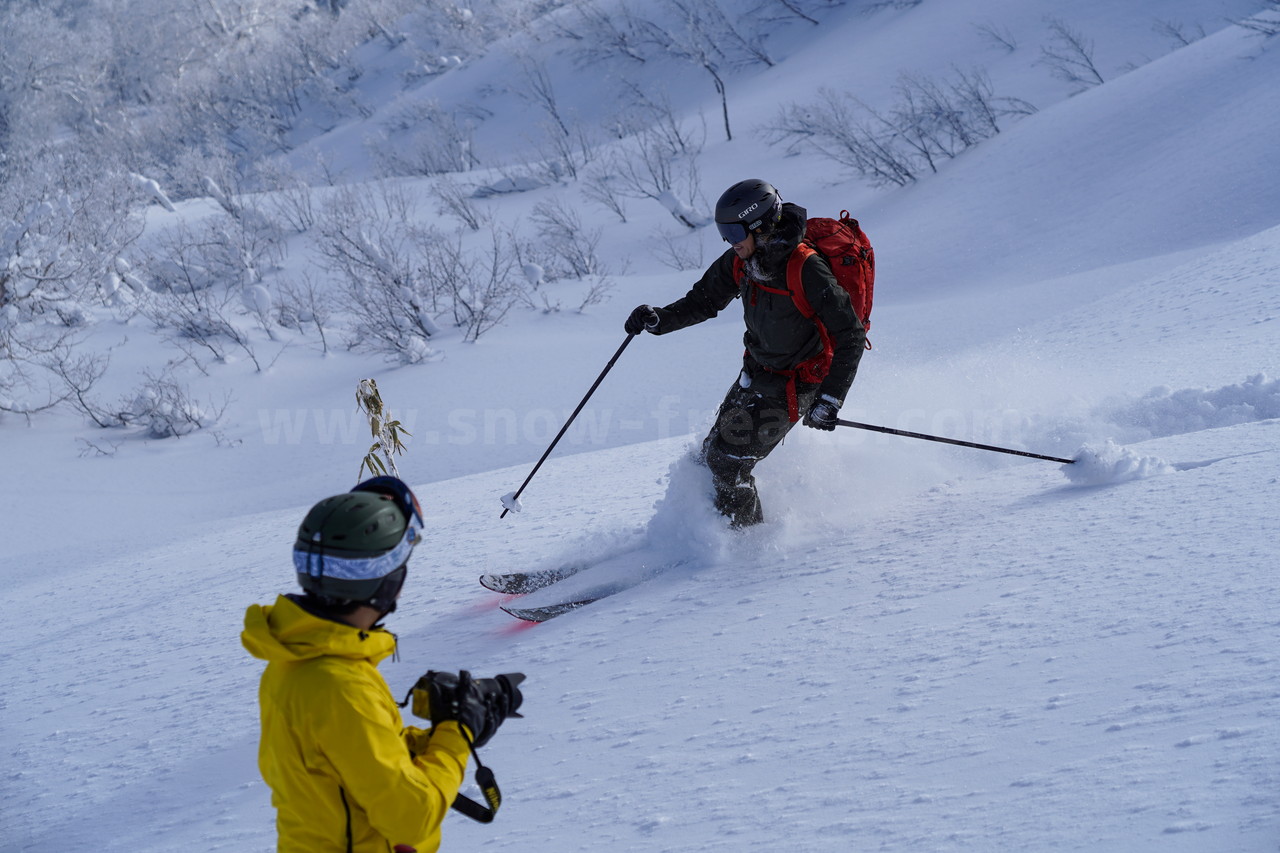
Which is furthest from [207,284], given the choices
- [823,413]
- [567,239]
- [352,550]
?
[352,550]

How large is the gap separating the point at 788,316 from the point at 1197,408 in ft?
8.12

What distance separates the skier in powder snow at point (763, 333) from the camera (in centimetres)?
331

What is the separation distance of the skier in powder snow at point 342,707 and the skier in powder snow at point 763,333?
210 cm

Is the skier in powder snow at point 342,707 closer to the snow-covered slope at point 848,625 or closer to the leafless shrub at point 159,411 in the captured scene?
the snow-covered slope at point 848,625

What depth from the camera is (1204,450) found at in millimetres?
3730

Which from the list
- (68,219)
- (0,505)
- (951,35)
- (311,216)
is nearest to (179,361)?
(0,505)

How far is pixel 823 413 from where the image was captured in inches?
132

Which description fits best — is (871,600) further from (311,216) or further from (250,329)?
(311,216)

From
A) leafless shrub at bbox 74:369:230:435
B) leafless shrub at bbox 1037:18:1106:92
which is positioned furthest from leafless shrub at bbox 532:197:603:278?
leafless shrub at bbox 1037:18:1106:92

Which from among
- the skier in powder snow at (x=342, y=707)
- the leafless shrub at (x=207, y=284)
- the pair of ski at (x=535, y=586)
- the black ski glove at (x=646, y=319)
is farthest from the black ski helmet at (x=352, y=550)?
the leafless shrub at (x=207, y=284)

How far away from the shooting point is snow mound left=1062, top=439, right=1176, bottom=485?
3602 mm

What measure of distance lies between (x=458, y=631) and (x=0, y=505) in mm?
8456

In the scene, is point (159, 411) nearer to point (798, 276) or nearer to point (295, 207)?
point (798, 276)

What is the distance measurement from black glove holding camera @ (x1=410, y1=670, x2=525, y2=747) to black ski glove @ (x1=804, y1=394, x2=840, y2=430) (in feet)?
6.39
